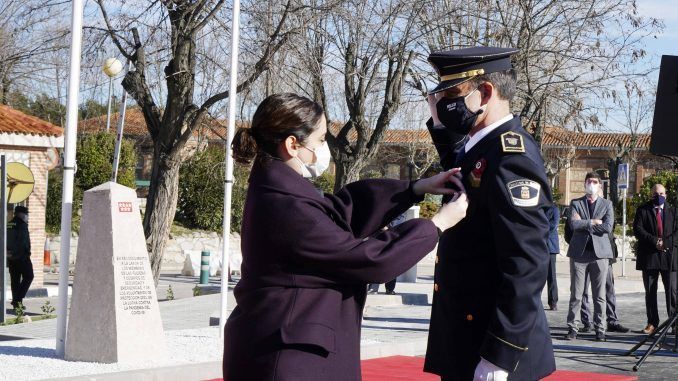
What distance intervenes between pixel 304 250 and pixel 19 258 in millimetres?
17474

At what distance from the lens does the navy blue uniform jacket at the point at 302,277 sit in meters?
3.59

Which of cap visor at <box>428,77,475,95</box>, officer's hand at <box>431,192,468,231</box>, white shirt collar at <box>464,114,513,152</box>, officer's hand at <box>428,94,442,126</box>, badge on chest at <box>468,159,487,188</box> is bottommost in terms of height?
officer's hand at <box>431,192,468,231</box>

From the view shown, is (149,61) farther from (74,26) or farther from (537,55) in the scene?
(537,55)

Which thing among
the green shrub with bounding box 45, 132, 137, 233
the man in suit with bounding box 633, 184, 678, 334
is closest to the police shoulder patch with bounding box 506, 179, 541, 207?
the man in suit with bounding box 633, 184, 678, 334

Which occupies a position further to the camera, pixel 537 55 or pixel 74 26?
pixel 537 55

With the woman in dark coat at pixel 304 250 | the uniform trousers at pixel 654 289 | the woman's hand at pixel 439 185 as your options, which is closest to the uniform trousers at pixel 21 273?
the uniform trousers at pixel 654 289

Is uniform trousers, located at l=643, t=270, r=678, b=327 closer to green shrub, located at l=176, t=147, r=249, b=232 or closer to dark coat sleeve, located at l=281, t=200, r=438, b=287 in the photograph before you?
dark coat sleeve, located at l=281, t=200, r=438, b=287

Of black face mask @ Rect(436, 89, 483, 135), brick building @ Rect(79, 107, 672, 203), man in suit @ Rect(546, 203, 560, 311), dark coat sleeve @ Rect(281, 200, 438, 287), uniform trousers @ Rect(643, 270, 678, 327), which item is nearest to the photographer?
dark coat sleeve @ Rect(281, 200, 438, 287)

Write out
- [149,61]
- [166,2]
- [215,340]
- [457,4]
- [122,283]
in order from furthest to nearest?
[457,4]
[149,61]
[166,2]
[215,340]
[122,283]

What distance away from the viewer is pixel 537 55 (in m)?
23.0

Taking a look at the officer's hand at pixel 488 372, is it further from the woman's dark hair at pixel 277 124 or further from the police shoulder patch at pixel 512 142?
the woman's dark hair at pixel 277 124

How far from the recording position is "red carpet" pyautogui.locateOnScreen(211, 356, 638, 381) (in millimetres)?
9922

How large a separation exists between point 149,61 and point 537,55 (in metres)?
9.02

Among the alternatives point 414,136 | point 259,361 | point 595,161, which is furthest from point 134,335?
point 595,161
